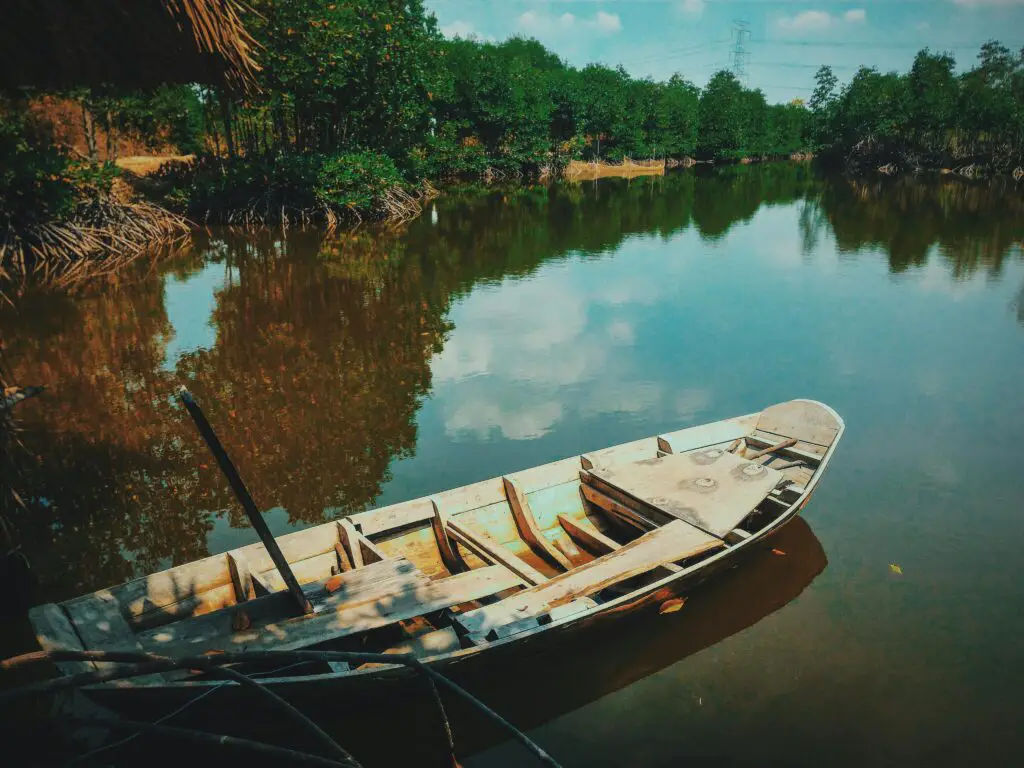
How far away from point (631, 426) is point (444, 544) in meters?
3.97

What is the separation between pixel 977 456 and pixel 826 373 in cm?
309

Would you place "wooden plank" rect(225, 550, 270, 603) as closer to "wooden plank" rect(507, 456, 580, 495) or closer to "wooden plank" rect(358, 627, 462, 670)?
"wooden plank" rect(358, 627, 462, 670)

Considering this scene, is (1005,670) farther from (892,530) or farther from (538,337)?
(538,337)

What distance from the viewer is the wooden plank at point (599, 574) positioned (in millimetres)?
5227

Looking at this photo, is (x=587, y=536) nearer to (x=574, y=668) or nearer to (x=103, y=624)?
(x=574, y=668)

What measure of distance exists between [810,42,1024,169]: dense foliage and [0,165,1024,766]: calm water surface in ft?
115

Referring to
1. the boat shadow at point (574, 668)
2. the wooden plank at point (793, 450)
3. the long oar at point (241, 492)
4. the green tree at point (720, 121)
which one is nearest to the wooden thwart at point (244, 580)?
the long oar at point (241, 492)

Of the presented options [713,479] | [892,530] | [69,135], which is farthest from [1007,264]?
[69,135]

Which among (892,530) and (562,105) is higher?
(562,105)

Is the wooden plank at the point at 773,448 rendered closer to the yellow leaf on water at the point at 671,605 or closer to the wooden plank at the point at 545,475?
the wooden plank at the point at 545,475

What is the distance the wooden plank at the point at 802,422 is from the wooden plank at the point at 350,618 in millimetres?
4056

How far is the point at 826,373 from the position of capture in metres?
11.7

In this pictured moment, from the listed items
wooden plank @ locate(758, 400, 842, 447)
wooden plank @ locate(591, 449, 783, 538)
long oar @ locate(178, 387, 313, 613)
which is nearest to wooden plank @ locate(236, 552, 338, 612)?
long oar @ locate(178, 387, 313, 613)

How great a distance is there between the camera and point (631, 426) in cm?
970
